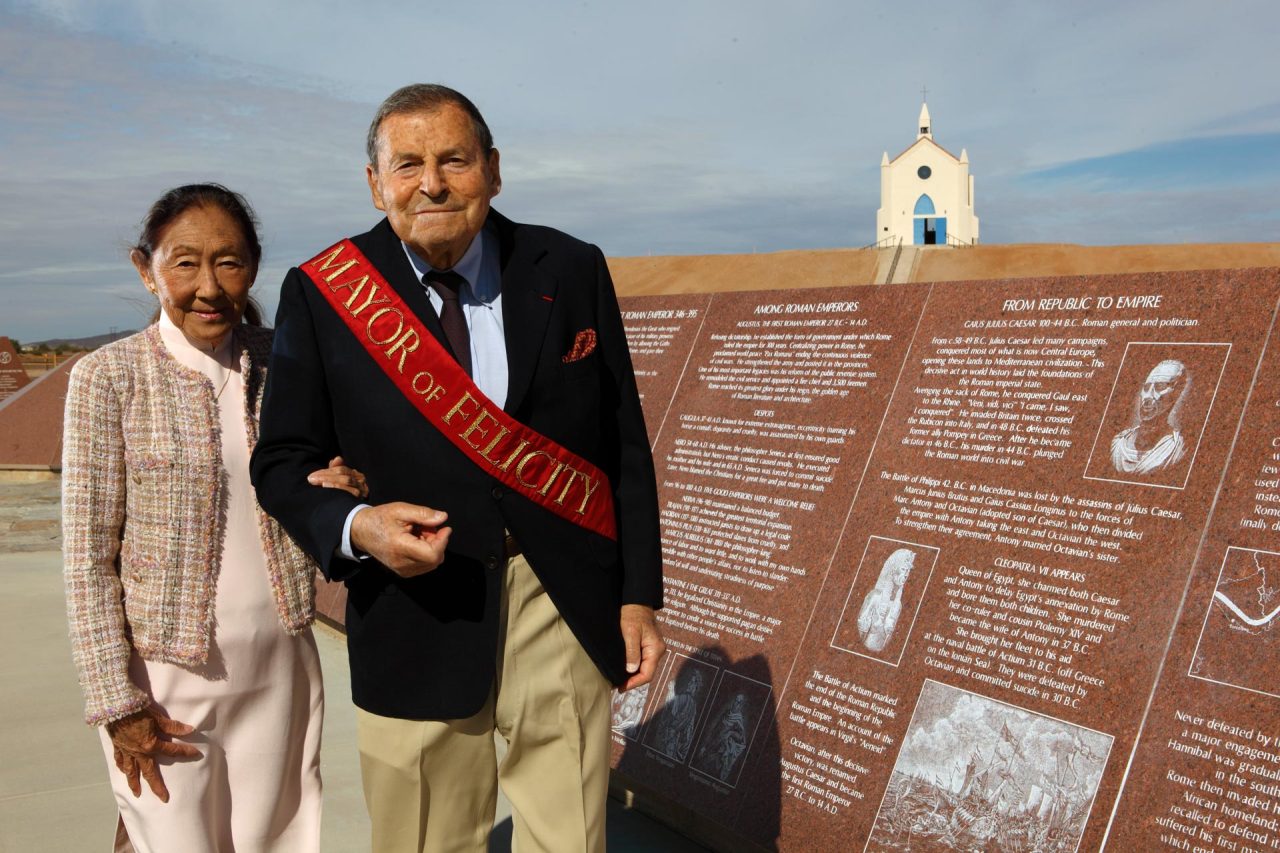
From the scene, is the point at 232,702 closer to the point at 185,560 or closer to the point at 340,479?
the point at 185,560

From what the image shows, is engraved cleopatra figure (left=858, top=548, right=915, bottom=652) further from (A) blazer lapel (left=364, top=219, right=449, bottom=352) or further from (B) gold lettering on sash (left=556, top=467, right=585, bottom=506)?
(A) blazer lapel (left=364, top=219, right=449, bottom=352)

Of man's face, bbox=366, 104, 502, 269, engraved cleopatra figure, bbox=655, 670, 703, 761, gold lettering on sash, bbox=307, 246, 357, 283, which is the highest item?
man's face, bbox=366, 104, 502, 269

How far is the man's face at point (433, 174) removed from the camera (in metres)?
1.90

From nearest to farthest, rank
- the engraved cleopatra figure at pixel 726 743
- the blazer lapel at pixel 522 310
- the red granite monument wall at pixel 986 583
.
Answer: the blazer lapel at pixel 522 310 → the red granite monument wall at pixel 986 583 → the engraved cleopatra figure at pixel 726 743

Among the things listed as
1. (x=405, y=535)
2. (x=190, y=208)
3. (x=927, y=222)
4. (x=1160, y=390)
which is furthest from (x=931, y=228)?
(x=405, y=535)

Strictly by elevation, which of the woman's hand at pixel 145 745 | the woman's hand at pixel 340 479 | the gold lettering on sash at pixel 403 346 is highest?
the gold lettering on sash at pixel 403 346

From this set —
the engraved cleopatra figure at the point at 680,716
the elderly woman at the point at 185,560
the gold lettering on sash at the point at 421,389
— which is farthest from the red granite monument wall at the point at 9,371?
the gold lettering on sash at the point at 421,389

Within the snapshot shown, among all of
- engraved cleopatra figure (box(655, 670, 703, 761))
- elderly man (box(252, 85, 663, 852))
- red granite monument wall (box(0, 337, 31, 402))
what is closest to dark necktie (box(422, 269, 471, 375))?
elderly man (box(252, 85, 663, 852))

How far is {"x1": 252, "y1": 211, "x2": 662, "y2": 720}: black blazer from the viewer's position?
195 centimetres

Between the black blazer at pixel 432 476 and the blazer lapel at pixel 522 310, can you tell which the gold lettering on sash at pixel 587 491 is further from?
the blazer lapel at pixel 522 310

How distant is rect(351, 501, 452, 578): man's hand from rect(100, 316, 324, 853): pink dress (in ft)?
2.09

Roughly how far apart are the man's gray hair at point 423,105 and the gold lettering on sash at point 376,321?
0.83ft

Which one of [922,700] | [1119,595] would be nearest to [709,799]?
[922,700]

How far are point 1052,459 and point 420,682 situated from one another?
188 cm
